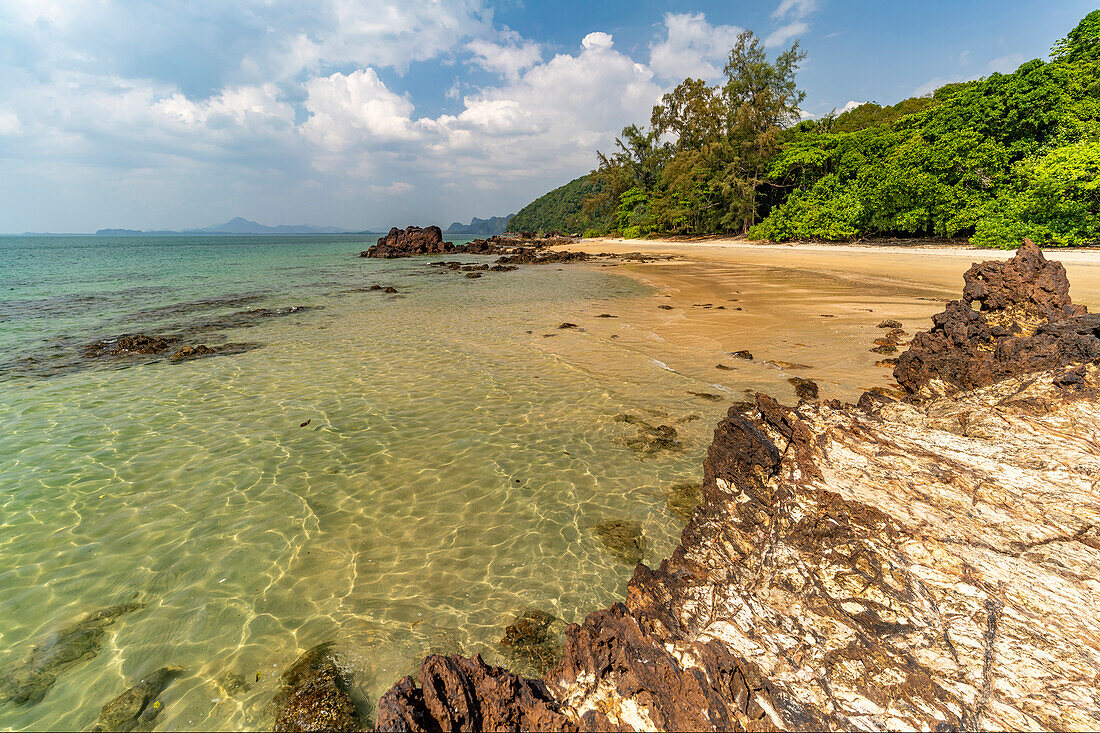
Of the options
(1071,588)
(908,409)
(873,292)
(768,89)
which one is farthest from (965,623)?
(768,89)

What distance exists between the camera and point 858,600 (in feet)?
10.1

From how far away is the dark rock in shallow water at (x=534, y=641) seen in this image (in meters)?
3.94

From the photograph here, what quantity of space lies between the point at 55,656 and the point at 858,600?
22.1 ft

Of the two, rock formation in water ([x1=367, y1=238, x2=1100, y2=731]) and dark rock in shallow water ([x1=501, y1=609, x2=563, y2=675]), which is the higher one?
rock formation in water ([x1=367, y1=238, x2=1100, y2=731])

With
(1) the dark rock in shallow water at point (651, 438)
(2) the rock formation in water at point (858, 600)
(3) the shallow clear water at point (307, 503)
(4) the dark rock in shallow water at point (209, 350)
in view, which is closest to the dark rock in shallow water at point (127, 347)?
(3) the shallow clear water at point (307, 503)

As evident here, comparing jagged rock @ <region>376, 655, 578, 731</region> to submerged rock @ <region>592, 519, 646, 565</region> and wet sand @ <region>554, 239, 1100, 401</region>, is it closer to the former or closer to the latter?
submerged rock @ <region>592, 519, 646, 565</region>

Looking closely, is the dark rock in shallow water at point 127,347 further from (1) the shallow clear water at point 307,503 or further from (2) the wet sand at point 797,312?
(2) the wet sand at point 797,312

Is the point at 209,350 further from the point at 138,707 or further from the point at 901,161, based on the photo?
the point at 901,161

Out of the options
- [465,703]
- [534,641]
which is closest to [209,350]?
[534,641]

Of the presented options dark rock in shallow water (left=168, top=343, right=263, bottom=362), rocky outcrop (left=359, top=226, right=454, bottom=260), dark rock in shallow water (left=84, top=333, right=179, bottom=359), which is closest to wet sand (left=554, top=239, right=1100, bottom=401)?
dark rock in shallow water (left=168, top=343, right=263, bottom=362)

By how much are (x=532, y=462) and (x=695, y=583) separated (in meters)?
3.96

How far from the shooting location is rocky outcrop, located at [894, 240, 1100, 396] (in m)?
6.10

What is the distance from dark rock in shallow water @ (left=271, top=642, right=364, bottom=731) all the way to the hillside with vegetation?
1442 inches

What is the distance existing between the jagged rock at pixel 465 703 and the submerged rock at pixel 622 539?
8.44 ft
